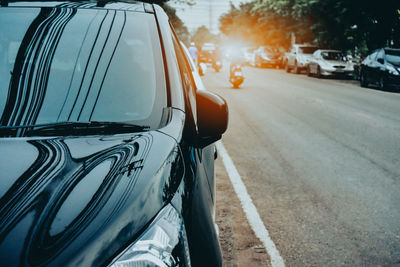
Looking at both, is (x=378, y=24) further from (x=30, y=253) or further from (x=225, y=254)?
(x=30, y=253)

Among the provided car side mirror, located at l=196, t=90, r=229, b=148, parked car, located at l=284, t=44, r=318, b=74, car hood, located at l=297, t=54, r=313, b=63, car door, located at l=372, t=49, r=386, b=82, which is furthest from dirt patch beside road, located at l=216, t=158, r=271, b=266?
parked car, located at l=284, t=44, r=318, b=74

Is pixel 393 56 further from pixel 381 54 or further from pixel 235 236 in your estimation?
pixel 235 236

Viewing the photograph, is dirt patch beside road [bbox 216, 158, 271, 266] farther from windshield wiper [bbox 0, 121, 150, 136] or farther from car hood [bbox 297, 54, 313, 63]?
car hood [bbox 297, 54, 313, 63]

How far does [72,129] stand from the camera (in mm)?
1916

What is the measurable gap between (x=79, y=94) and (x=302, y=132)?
6.86m

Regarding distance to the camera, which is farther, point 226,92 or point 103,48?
point 226,92

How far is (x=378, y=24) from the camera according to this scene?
24.6 meters

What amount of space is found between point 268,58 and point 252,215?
33937 mm

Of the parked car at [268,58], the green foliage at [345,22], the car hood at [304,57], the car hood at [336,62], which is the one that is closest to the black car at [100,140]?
the car hood at [336,62]

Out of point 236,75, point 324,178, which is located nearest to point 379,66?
point 236,75

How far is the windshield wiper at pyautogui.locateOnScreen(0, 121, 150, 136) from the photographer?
6.16 feet

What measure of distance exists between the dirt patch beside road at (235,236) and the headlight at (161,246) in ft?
6.03

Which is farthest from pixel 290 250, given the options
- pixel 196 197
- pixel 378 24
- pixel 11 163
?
pixel 378 24

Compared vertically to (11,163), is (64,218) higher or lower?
lower
